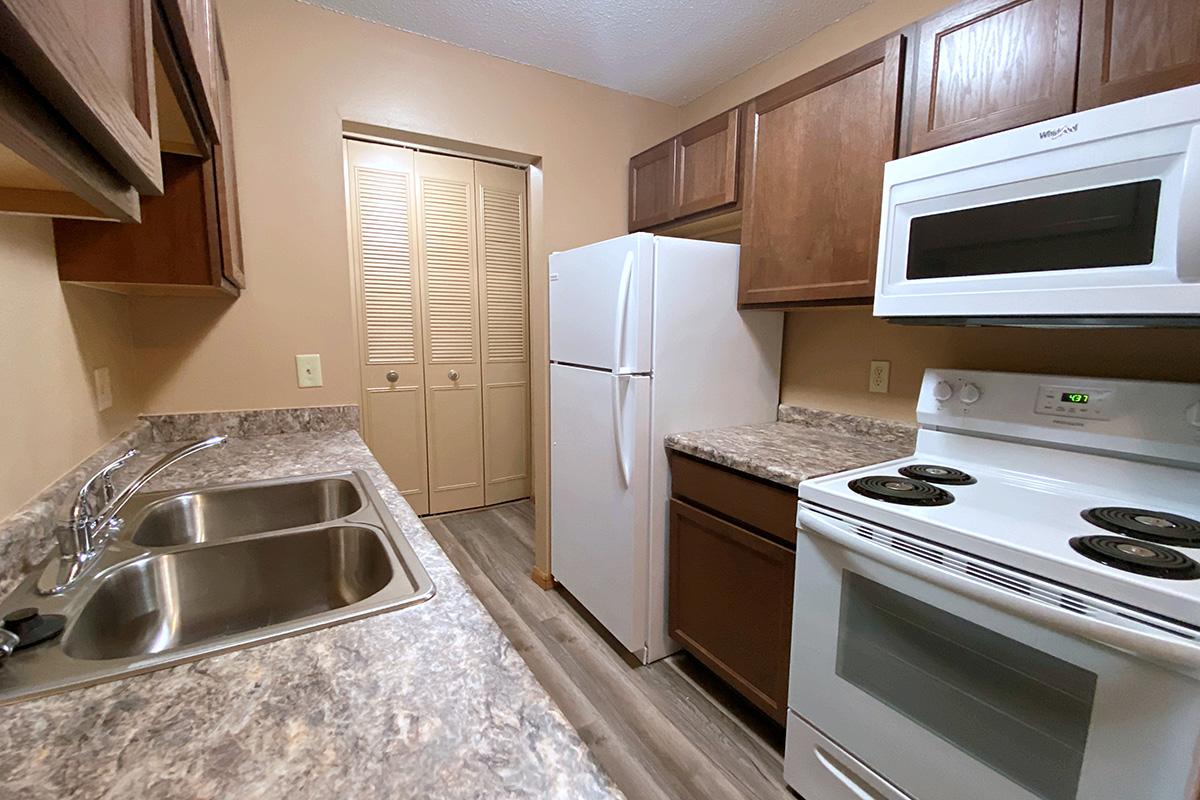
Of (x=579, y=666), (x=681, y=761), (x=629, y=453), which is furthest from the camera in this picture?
(x=579, y=666)

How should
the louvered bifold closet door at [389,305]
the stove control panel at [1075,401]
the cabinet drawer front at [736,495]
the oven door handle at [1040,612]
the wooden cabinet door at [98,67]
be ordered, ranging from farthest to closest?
1. the louvered bifold closet door at [389,305]
2. the cabinet drawer front at [736,495]
3. the stove control panel at [1075,401]
4. the oven door handle at [1040,612]
5. the wooden cabinet door at [98,67]

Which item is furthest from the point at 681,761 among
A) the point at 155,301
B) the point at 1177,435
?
the point at 155,301

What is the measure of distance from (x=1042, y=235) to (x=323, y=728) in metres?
1.55

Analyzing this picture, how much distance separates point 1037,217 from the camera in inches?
43.8

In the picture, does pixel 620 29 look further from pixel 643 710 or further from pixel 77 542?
pixel 643 710

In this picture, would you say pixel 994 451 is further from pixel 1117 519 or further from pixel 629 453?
pixel 629 453

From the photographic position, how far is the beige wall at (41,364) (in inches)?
33.3

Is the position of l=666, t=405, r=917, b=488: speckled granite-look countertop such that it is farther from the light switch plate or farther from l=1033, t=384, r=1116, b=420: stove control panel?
the light switch plate

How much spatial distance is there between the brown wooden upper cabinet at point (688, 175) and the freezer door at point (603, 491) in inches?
31.8

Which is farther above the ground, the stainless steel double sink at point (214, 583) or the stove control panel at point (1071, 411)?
the stove control panel at point (1071, 411)

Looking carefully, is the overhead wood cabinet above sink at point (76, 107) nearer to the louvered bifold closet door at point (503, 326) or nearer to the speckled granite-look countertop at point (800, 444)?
the speckled granite-look countertop at point (800, 444)

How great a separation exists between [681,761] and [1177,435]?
1.51 meters

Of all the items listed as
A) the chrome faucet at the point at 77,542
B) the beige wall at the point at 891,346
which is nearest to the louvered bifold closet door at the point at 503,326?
the beige wall at the point at 891,346

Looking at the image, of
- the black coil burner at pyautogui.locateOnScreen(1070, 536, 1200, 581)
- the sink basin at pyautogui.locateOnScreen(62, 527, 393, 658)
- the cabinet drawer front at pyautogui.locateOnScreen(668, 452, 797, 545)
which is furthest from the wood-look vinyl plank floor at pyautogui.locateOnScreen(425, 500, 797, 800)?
the black coil burner at pyautogui.locateOnScreen(1070, 536, 1200, 581)
